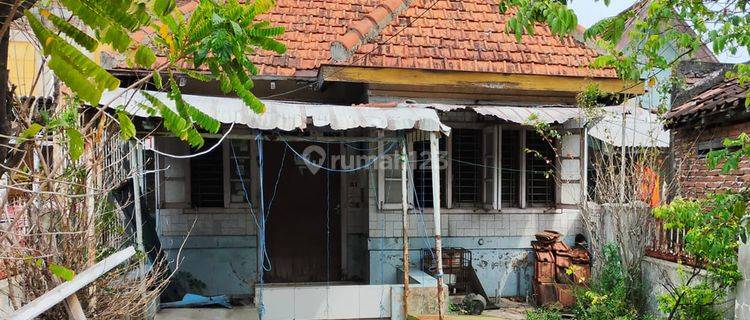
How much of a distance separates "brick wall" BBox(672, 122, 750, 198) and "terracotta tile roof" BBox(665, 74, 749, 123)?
443 millimetres

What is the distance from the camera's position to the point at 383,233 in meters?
8.16

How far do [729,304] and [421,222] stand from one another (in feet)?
13.8

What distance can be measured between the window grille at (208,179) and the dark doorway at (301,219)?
745mm

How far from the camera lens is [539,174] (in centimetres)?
884

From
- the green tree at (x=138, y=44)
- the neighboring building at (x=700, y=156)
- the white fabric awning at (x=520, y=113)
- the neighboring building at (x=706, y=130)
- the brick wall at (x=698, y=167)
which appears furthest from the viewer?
the brick wall at (x=698, y=167)

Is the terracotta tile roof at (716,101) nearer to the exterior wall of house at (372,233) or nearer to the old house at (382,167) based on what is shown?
the old house at (382,167)

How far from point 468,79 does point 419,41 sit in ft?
3.67

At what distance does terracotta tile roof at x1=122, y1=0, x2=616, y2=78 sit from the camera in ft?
26.2

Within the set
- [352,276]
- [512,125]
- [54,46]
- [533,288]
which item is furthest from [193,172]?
[54,46]

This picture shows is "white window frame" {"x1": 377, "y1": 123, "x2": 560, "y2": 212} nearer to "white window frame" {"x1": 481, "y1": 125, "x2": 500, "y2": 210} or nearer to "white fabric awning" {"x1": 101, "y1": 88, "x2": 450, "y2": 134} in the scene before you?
"white window frame" {"x1": 481, "y1": 125, "x2": 500, "y2": 210}

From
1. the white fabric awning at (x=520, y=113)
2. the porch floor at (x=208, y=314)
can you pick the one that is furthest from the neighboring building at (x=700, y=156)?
the porch floor at (x=208, y=314)

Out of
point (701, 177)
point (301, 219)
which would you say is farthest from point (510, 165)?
point (301, 219)

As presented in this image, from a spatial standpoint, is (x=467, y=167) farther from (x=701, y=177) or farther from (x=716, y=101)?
(x=701, y=177)

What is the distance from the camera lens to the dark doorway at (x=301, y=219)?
8773 mm
